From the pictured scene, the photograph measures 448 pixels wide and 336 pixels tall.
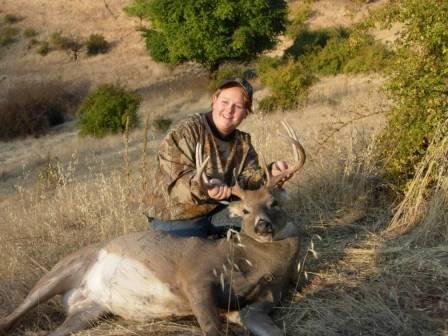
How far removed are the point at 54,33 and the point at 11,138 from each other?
22751 millimetres

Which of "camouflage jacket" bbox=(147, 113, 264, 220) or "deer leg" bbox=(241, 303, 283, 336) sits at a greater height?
"camouflage jacket" bbox=(147, 113, 264, 220)

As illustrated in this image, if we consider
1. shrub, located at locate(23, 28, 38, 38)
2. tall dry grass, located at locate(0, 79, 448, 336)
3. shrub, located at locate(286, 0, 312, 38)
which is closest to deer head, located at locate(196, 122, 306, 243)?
tall dry grass, located at locate(0, 79, 448, 336)

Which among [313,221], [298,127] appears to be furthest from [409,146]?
[298,127]

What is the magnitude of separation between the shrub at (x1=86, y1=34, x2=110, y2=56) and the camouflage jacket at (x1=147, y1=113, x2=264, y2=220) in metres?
38.0

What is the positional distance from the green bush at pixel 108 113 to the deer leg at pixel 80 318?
46.5 ft

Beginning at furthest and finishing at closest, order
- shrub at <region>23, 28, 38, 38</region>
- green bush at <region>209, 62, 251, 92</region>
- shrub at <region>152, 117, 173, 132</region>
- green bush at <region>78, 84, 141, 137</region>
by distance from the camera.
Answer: shrub at <region>23, 28, 38, 38</region> < green bush at <region>209, 62, 251, 92</region> < green bush at <region>78, 84, 141, 137</region> < shrub at <region>152, 117, 173, 132</region>

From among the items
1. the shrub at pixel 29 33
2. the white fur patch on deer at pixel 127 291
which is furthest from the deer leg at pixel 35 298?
the shrub at pixel 29 33

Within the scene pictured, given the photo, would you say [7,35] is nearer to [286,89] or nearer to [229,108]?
[286,89]

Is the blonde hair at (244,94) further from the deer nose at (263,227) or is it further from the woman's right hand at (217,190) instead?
the deer nose at (263,227)

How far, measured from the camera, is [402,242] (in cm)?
453

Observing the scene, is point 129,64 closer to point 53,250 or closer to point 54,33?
point 54,33

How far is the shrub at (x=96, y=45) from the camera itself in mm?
41156

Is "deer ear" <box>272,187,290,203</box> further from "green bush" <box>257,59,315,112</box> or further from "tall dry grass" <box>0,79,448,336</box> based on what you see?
"green bush" <box>257,59,315,112</box>

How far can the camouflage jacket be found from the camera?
174 inches
